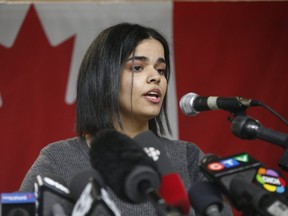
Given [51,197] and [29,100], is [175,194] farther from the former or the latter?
[29,100]

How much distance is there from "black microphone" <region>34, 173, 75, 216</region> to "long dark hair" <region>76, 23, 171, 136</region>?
0.63 m

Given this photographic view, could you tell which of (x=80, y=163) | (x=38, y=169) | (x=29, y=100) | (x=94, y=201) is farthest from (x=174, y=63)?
(x=94, y=201)

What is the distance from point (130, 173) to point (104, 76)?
0.85 m

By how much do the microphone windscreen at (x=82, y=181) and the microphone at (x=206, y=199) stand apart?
0.56 feet

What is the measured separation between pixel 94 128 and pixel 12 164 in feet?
2.74

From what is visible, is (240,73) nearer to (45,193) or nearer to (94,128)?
(94,128)

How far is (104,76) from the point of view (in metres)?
1.76

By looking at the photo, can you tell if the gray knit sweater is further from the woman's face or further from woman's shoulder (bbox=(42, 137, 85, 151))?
the woman's face

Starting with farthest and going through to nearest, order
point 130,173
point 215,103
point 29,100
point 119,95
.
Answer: point 29,100 < point 119,95 < point 215,103 < point 130,173

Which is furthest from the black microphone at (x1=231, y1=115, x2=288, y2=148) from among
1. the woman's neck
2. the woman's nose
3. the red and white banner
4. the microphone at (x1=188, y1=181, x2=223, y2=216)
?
the red and white banner

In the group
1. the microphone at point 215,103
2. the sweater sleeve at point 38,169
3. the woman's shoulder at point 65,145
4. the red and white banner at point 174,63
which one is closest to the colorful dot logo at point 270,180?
the microphone at point 215,103

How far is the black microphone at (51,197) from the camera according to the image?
1.08 metres

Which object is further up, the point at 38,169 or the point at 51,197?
the point at 51,197

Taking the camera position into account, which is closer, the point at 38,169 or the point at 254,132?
the point at 254,132
